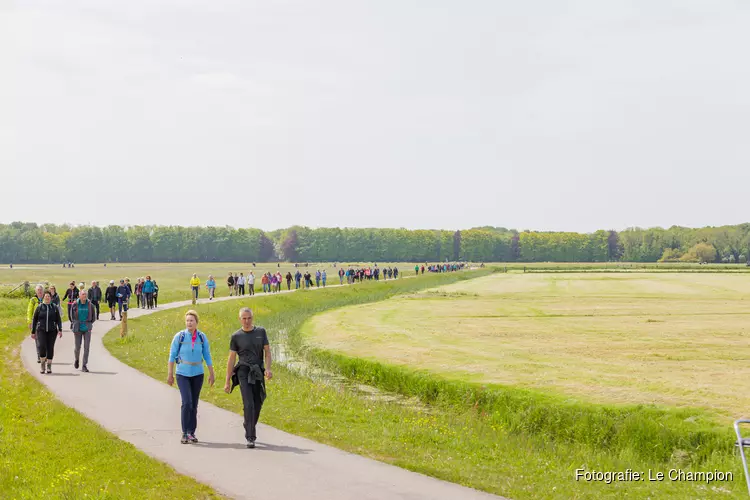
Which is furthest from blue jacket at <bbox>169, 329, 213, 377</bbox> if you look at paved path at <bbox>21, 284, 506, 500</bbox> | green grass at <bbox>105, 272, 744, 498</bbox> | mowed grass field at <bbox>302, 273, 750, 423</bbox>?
mowed grass field at <bbox>302, 273, 750, 423</bbox>

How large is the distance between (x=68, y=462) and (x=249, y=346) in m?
3.26

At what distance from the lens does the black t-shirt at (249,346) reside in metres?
12.3

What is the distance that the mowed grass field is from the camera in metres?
20.5

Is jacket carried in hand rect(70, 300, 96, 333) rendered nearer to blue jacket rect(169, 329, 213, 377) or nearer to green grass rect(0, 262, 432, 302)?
blue jacket rect(169, 329, 213, 377)

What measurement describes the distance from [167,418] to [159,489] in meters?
4.68

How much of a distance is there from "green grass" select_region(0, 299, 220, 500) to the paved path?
1.19ft

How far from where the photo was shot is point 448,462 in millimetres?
11773

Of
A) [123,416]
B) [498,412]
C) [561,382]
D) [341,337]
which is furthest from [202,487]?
[341,337]

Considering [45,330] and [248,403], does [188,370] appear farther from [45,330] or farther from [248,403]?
[45,330]

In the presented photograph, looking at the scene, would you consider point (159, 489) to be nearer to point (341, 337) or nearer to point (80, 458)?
point (80, 458)

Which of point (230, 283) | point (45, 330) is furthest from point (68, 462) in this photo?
point (230, 283)

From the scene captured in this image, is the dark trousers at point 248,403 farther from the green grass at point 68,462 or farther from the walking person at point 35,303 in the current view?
the walking person at point 35,303

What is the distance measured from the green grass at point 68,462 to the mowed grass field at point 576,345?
38.9 ft

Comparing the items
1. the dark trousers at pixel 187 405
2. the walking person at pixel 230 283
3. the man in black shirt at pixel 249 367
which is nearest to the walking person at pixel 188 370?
the dark trousers at pixel 187 405
